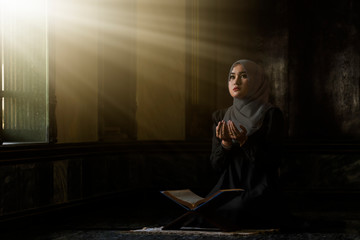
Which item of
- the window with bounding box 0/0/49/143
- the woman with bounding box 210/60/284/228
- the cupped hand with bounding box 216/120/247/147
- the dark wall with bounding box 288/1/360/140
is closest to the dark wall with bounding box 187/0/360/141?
the dark wall with bounding box 288/1/360/140

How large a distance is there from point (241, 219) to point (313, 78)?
339 cm

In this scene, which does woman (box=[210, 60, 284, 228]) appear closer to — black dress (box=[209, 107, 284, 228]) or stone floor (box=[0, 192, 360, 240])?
black dress (box=[209, 107, 284, 228])

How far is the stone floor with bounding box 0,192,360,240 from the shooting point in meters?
4.31

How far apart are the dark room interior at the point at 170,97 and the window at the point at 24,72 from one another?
15mm

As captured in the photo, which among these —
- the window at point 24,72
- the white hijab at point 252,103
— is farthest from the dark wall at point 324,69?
the window at point 24,72

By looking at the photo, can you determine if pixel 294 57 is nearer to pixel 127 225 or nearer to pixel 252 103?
pixel 252 103

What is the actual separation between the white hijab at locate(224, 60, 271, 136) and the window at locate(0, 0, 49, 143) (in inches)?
79.8

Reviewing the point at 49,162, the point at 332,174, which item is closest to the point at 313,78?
the point at 332,174

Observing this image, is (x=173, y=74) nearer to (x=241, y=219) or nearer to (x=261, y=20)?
(x=261, y=20)

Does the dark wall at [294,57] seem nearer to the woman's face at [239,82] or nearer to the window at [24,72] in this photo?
the window at [24,72]

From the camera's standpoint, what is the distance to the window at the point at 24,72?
16.3ft

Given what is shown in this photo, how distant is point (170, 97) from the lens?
7051mm

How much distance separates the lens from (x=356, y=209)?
602 cm

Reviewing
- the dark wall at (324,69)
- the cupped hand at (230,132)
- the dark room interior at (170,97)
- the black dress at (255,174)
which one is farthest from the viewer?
the dark wall at (324,69)
